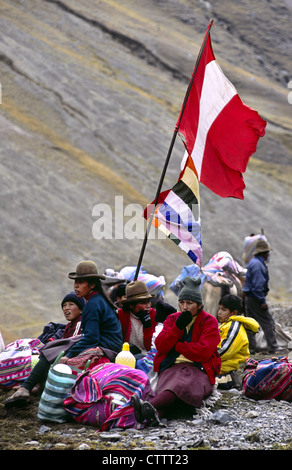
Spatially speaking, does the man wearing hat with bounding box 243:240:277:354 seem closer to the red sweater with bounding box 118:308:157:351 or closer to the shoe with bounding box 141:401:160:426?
the red sweater with bounding box 118:308:157:351

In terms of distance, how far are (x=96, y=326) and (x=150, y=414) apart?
1.09 meters

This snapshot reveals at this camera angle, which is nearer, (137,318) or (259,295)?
(137,318)

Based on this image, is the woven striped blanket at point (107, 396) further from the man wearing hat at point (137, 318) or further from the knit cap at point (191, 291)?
the man wearing hat at point (137, 318)

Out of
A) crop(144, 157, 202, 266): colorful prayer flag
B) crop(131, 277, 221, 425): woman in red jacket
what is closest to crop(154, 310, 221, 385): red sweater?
crop(131, 277, 221, 425): woman in red jacket

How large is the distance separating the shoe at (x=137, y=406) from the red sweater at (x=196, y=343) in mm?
719

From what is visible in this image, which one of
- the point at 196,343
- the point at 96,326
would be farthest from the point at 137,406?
the point at 96,326

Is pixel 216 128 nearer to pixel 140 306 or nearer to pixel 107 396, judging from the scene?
pixel 140 306

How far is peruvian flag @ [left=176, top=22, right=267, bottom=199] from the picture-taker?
323 inches

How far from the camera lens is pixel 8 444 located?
5332 millimetres

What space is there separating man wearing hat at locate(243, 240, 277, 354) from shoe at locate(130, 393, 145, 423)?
5.12 meters

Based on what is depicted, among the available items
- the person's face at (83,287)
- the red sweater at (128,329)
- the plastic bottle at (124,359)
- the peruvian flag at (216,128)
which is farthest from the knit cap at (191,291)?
the peruvian flag at (216,128)

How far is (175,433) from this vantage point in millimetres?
5598
